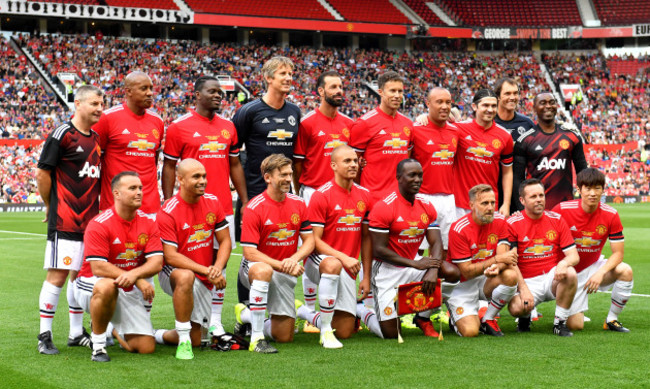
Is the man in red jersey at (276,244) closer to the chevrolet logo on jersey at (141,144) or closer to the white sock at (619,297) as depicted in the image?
the chevrolet logo on jersey at (141,144)

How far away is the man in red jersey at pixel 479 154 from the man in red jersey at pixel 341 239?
1.45m

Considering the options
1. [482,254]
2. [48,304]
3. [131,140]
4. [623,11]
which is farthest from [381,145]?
[623,11]

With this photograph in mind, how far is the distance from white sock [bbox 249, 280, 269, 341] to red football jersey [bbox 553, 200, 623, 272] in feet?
10.5

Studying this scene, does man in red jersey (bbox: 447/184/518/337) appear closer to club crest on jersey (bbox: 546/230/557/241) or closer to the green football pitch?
the green football pitch

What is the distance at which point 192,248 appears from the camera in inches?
274

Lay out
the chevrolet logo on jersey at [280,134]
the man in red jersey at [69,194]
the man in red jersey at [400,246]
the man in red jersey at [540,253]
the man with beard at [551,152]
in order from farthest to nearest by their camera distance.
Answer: the man with beard at [551,152] → the chevrolet logo on jersey at [280,134] → the man in red jersey at [540,253] → the man in red jersey at [400,246] → the man in red jersey at [69,194]

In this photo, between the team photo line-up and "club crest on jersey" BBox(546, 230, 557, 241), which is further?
"club crest on jersey" BBox(546, 230, 557, 241)

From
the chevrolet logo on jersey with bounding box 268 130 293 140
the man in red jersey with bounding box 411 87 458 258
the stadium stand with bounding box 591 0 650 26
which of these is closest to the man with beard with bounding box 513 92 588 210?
the man in red jersey with bounding box 411 87 458 258

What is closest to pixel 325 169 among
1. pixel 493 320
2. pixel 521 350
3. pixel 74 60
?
pixel 493 320

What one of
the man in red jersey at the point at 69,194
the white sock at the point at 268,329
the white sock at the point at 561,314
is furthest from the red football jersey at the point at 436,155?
the man in red jersey at the point at 69,194

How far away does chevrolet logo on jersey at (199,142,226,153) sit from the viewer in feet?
25.1

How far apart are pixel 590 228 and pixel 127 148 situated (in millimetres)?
4593

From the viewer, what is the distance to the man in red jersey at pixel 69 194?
6.81 meters

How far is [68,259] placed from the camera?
6812 mm
